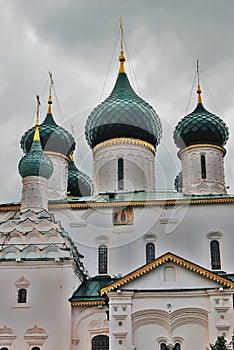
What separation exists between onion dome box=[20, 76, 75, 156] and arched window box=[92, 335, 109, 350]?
9092 millimetres

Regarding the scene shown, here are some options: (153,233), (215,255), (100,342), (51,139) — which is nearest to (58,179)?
(51,139)

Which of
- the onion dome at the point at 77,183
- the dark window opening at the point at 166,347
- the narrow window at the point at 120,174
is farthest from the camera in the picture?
the onion dome at the point at 77,183

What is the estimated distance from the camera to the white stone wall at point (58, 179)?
2284cm

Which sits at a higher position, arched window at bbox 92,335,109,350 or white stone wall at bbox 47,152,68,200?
white stone wall at bbox 47,152,68,200

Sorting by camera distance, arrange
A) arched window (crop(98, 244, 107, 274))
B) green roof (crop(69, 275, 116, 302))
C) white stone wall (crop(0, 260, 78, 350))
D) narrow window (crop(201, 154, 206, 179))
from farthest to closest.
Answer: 1. narrow window (crop(201, 154, 206, 179))
2. arched window (crop(98, 244, 107, 274))
3. green roof (crop(69, 275, 116, 302))
4. white stone wall (crop(0, 260, 78, 350))

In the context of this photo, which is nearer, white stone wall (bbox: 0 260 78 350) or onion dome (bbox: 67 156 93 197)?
white stone wall (bbox: 0 260 78 350)

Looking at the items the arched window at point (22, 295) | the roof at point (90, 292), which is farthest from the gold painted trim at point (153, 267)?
the arched window at point (22, 295)

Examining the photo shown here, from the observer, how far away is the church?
49.7ft

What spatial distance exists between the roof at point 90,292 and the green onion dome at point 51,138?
6582 millimetres

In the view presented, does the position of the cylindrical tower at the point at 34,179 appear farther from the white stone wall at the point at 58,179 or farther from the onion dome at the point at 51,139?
the onion dome at the point at 51,139

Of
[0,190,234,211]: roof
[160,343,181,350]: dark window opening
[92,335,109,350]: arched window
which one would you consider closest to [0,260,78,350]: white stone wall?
[92,335,109,350]: arched window

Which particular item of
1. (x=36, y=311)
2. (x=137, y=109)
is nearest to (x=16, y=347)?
(x=36, y=311)

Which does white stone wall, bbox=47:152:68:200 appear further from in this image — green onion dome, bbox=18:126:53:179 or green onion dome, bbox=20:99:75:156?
green onion dome, bbox=18:126:53:179

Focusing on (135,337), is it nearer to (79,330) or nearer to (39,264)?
(79,330)
